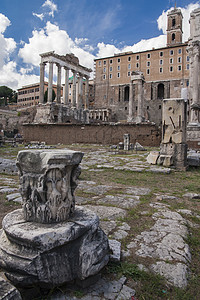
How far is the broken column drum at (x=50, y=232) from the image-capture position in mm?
1720

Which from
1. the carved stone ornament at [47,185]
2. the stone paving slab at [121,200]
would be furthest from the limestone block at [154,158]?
the carved stone ornament at [47,185]

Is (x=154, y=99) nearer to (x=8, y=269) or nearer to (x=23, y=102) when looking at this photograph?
(x=23, y=102)

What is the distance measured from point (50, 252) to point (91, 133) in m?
19.9

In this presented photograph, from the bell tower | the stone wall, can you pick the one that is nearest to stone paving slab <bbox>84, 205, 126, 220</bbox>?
the stone wall

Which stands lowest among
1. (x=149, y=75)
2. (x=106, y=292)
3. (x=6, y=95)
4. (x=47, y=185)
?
(x=106, y=292)

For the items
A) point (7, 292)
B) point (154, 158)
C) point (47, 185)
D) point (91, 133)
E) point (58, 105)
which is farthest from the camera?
point (58, 105)

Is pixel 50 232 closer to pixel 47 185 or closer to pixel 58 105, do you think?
pixel 47 185

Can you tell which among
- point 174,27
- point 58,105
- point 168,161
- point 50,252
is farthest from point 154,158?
point 174,27

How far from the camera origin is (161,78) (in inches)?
1951

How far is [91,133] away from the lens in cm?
2147

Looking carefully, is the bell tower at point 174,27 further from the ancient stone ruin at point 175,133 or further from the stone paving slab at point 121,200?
the stone paving slab at point 121,200

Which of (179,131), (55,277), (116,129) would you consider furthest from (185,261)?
(116,129)

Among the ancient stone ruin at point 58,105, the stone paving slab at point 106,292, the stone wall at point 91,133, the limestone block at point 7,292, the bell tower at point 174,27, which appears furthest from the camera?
the bell tower at point 174,27

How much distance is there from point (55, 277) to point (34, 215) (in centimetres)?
58
